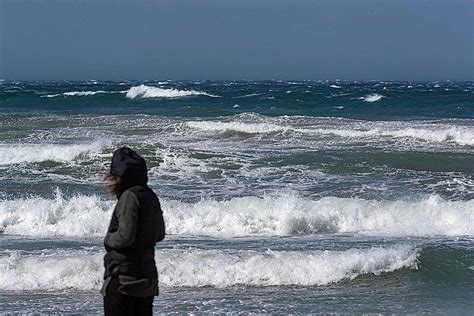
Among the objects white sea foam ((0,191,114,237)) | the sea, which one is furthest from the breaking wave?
white sea foam ((0,191,114,237))

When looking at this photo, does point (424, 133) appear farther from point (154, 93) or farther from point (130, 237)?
point (154, 93)

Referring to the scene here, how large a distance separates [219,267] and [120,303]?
471 centimetres

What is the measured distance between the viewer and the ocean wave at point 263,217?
38.1 feet

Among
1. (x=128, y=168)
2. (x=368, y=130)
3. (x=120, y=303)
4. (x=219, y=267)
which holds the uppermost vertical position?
(x=128, y=168)

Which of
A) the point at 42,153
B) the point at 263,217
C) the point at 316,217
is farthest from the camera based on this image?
the point at 42,153

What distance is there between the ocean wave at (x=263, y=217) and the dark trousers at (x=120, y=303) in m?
7.32

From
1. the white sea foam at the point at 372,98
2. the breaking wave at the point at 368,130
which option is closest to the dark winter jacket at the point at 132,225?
the breaking wave at the point at 368,130

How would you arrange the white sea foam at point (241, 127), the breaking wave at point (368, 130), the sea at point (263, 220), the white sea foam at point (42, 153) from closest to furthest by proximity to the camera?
the sea at point (263, 220), the white sea foam at point (42, 153), the breaking wave at point (368, 130), the white sea foam at point (241, 127)

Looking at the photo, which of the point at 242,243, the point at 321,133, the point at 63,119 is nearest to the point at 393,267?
the point at 242,243

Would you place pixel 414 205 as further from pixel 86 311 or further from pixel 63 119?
pixel 63 119

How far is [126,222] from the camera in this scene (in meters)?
3.77

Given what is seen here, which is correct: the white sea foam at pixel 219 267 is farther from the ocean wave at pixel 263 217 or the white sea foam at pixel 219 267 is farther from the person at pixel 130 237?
the person at pixel 130 237

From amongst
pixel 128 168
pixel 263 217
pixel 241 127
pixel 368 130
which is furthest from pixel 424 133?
pixel 128 168

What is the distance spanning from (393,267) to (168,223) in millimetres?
4183
